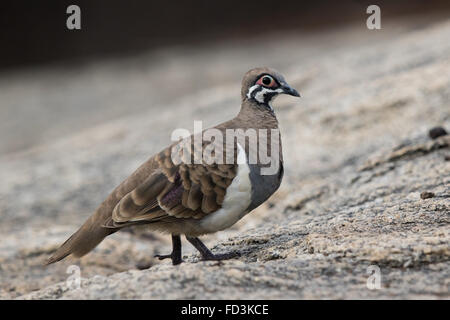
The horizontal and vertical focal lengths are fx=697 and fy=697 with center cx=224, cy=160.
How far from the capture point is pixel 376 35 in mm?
16812

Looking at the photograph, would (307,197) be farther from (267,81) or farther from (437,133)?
(267,81)

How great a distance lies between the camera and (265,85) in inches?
199

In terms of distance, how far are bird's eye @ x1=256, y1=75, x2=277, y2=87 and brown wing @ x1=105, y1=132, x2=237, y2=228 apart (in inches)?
28.5

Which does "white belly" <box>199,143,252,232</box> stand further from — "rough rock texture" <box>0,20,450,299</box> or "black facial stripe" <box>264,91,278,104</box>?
"black facial stripe" <box>264,91,278,104</box>

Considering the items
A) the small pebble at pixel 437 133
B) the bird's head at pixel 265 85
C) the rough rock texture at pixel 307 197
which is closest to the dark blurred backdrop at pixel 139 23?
the rough rock texture at pixel 307 197

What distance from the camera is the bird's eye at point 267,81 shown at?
16.6 ft

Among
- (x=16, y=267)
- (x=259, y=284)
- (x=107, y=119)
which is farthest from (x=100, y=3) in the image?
(x=259, y=284)

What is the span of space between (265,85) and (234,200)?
1.01 metres

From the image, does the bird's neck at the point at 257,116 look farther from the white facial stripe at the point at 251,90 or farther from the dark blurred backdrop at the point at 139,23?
the dark blurred backdrop at the point at 139,23

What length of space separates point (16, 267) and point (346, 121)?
419cm

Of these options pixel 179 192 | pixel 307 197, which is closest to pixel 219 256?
pixel 179 192

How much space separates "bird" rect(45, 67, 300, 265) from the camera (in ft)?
14.6

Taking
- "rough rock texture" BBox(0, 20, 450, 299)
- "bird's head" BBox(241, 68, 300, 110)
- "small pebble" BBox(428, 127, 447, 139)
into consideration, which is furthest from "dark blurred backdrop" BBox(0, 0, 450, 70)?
"bird's head" BBox(241, 68, 300, 110)

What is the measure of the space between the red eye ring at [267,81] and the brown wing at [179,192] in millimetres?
720
